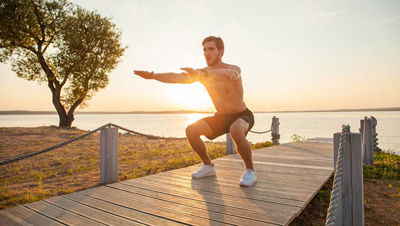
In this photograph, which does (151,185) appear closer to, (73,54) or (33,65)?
(73,54)

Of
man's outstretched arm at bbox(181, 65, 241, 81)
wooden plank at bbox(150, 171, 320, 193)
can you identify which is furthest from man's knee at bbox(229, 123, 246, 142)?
man's outstretched arm at bbox(181, 65, 241, 81)

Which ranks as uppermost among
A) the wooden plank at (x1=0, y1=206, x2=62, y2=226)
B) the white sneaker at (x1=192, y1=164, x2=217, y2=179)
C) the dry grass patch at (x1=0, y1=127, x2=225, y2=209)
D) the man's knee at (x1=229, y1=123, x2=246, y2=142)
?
the man's knee at (x1=229, y1=123, x2=246, y2=142)

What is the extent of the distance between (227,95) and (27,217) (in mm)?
2654

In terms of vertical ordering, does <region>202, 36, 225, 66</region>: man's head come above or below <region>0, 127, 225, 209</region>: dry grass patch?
above

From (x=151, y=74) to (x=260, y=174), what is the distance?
240 cm

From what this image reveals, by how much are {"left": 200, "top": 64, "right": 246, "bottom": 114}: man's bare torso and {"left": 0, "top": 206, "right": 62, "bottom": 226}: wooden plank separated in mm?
2412

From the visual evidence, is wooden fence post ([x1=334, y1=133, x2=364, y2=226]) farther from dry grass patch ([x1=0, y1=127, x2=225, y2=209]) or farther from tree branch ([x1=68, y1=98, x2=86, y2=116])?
tree branch ([x1=68, y1=98, x2=86, y2=116])

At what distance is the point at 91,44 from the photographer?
58.6 ft

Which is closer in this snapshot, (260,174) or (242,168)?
(260,174)

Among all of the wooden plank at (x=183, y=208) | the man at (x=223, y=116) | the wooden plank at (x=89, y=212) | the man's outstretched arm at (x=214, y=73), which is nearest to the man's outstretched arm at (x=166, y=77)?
the man's outstretched arm at (x=214, y=73)

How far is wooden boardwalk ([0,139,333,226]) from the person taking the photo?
7.58 feet

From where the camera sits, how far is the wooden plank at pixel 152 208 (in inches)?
89.6

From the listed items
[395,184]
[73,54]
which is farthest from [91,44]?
[395,184]

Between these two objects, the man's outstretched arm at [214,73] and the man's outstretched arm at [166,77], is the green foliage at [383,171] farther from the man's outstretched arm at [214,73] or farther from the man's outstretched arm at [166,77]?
the man's outstretched arm at [166,77]
